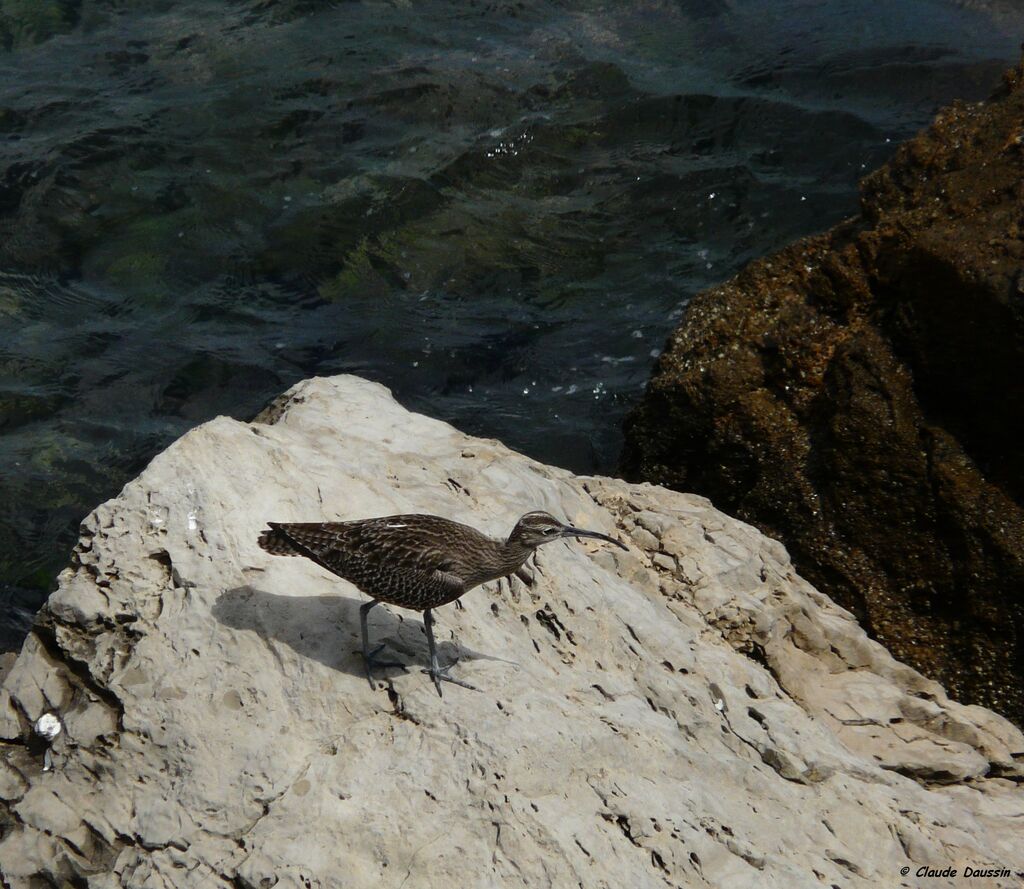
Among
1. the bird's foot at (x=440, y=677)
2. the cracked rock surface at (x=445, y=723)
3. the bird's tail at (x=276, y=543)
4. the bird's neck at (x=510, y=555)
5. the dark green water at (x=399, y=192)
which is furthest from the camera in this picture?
the dark green water at (x=399, y=192)

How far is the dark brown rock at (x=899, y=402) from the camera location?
7.83 meters

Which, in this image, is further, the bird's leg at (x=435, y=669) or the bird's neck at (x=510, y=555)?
the bird's neck at (x=510, y=555)

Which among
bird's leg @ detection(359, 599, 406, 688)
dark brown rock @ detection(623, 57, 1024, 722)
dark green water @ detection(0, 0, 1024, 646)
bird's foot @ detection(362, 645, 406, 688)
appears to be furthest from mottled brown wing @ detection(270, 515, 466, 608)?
dark green water @ detection(0, 0, 1024, 646)

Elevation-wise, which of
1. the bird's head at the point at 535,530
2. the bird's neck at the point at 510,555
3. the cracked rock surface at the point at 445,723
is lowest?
the cracked rock surface at the point at 445,723

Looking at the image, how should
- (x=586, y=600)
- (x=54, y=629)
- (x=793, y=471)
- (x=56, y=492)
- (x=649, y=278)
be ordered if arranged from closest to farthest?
(x=54, y=629)
(x=586, y=600)
(x=793, y=471)
(x=56, y=492)
(x=649, y=278)

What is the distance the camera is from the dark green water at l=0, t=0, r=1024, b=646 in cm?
1198

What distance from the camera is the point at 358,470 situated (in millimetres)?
7203

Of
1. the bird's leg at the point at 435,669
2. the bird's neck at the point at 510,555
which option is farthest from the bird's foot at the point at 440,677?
the bird's neck at the point at 510,555

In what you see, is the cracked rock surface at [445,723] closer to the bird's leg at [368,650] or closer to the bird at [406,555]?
the bird's leg at [368,650]

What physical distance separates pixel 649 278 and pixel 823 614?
6.72 metres

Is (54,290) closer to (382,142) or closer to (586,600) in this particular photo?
(382,142)

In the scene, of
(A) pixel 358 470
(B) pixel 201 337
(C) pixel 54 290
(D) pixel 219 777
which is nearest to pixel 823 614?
(A) pixel 358 470

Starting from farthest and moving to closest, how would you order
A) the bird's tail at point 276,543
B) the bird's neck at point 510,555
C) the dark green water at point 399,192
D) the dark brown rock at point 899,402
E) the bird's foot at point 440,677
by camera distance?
the dark green water at point 399,192
the dark brown rock at point 899,402
the bird's neck at point 510,555
the bird's tail at point 276,543
the bird's foot at point 440,677

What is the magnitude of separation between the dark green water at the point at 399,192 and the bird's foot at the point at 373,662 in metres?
4.70
